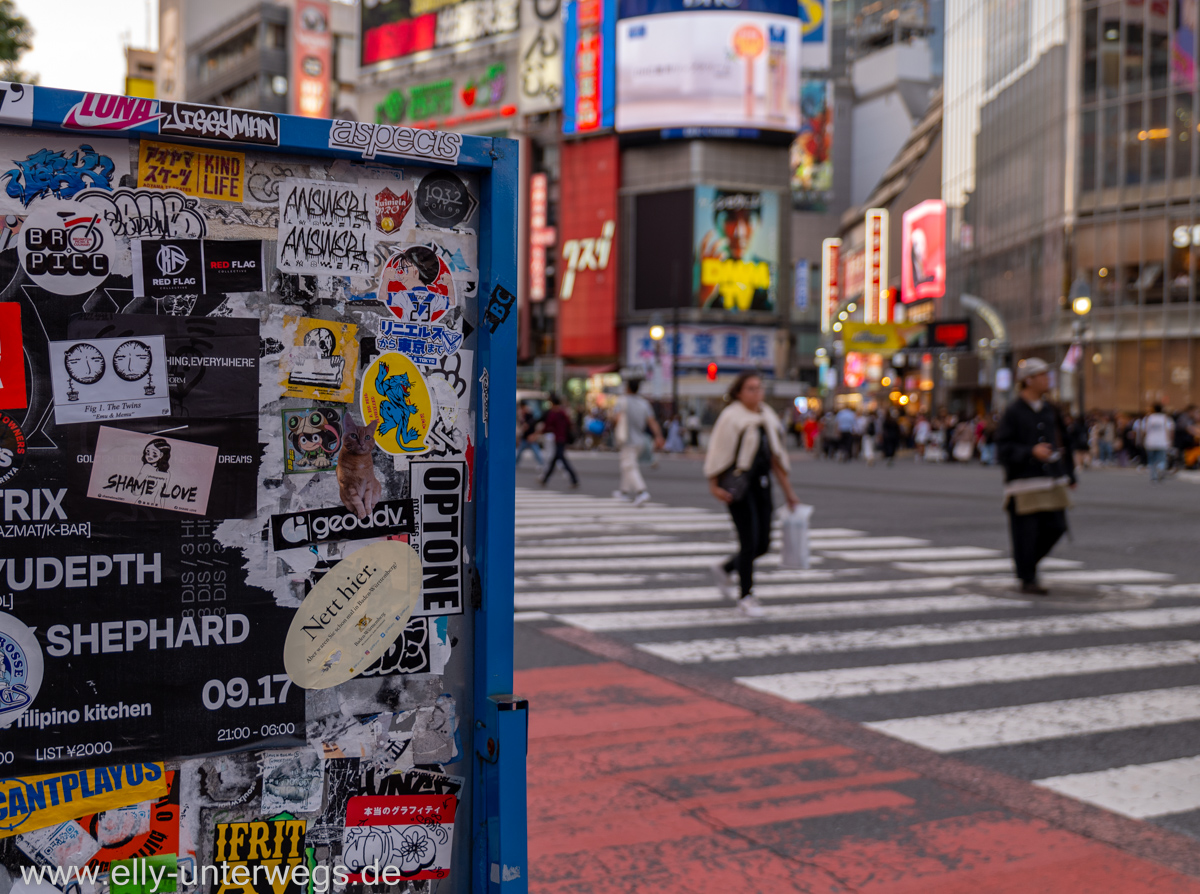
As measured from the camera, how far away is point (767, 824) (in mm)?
4160

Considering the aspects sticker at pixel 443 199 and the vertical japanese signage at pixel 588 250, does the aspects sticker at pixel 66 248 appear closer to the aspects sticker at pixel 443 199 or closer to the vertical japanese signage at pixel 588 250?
the aspects sticker at pixel 443 199

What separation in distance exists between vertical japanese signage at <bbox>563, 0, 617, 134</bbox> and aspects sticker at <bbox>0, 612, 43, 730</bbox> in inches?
2572

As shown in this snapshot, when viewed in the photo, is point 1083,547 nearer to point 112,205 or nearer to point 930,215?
point 112,205

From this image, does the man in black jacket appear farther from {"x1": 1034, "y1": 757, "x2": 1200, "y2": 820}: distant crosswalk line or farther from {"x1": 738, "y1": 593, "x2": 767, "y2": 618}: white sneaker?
{"x1": 1034, "y1": 757, "x2": 1200, "y2": 820}: distant crosswalk line

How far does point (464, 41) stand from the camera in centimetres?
7619

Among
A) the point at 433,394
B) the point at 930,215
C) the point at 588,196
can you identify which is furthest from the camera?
the point at 930,215

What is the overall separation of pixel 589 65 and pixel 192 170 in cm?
6677

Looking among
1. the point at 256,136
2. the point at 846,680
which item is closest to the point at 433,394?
the point at 256,136

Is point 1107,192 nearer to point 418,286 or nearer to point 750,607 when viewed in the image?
point 750,607

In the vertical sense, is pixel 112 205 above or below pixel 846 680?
above

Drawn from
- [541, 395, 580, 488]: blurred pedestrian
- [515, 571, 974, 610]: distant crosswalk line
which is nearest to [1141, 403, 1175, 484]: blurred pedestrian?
[541, 395, 580, 488]: blurred pedestrian

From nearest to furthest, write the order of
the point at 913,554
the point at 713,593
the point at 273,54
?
the point at 713,593 → the point at 913,554 → the point at 273,54

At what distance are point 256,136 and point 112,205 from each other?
29 centimetres

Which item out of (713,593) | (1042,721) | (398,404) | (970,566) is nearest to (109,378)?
(398,404)
